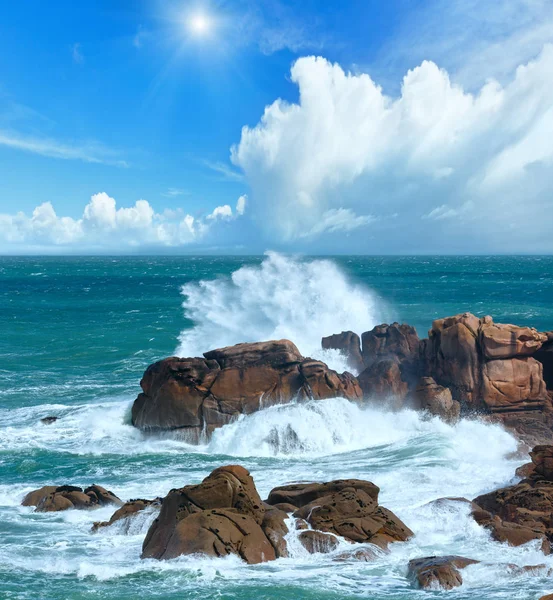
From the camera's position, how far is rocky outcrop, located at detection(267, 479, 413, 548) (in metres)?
16.3

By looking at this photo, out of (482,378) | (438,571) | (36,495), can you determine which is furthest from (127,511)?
(482,378)

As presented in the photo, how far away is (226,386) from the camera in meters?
28.2

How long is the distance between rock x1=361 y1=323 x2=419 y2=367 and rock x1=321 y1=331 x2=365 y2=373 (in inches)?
13.5

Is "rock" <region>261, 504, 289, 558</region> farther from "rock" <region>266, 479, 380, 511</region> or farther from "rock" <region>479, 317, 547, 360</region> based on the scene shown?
"rock" <region>479, 317, 547, 360</region>

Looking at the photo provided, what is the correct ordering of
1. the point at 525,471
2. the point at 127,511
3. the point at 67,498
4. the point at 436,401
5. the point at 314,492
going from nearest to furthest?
the point at 127,511 < the point at 314,492 < the point at 67,498 < the point at 525,471 < the point at 436,401

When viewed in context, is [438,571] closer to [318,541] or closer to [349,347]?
[318,541]

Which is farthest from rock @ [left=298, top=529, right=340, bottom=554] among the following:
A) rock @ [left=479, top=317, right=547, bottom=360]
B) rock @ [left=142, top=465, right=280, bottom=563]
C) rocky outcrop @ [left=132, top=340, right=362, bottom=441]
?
rock @ [left=479, top=317, right=547, bottom=360]

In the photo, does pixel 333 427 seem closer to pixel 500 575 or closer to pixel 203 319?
pixel 500 575

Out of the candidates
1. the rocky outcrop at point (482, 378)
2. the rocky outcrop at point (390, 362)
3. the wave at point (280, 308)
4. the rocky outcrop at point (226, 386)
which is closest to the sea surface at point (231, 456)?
the wave at point (280, 308)

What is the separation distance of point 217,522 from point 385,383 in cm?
1587

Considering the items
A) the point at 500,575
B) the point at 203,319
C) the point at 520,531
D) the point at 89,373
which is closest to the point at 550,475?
the point at 520,531

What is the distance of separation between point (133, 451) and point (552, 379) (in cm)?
1857

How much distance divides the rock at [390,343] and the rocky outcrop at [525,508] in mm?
13164

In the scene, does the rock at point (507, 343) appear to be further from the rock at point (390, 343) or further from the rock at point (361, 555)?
the rock at point (361, 555)
